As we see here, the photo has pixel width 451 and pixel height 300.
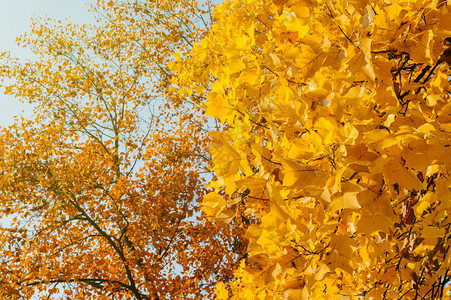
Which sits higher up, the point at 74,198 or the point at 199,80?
the point at 74,198

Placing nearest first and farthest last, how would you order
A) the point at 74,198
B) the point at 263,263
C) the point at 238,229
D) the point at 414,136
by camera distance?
the point at 414,136
the point at 263,263
the point at 74,198
the point at 238,229

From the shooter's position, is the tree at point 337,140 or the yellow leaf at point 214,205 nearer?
the tree at point 337,140

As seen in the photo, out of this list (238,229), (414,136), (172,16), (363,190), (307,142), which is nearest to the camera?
(414,136)

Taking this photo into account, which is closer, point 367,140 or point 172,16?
point 367,140

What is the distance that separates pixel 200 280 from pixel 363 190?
9311mm

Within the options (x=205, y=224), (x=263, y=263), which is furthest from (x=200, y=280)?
(x=263, y=263)

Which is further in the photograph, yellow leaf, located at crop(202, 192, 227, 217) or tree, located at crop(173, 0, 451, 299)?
yellow leaf, located at crop(202, 192, 227, 217)

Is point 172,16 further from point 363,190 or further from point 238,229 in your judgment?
point 363,190

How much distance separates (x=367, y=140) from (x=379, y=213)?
0.27m

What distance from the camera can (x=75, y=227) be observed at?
10188 mm

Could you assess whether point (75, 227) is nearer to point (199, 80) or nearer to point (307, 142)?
point (199, 80)

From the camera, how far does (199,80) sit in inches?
119

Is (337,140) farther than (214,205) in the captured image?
No

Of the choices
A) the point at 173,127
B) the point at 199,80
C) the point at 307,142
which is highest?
the point at 173,127
